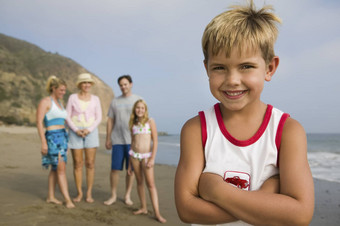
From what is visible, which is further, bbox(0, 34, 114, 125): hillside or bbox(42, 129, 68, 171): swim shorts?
bbox(0, 34, 114, 125): hillside

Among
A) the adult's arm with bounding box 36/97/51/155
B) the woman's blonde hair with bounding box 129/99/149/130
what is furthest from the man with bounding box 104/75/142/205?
the adult's arm with bounding box 36/97/51/155

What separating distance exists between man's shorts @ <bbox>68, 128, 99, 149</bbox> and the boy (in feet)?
13.2

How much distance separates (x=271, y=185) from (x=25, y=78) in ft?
95.4

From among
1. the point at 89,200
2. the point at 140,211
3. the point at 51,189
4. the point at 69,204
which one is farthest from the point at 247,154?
the point at 51,189

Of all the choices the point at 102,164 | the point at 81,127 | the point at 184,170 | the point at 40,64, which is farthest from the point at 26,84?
the point at 184,170

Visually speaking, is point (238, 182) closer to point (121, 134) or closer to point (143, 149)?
point (143, 149)

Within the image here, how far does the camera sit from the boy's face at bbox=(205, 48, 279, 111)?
118 centimetres

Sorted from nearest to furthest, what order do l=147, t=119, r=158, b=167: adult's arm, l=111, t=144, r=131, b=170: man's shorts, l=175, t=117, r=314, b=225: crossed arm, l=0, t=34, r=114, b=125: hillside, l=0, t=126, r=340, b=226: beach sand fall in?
→ l=175, t=117, r=314, b=225: crossed arm, l=0, t=126, r=340, b=226: beach sand, l=147, t=119, r=158, b=167: adult's arm, l=111, t=144, r=131, b=170: man's shorts, l=0, t=34, r=114, b=125: hillside

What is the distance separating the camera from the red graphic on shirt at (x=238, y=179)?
1.19 metres

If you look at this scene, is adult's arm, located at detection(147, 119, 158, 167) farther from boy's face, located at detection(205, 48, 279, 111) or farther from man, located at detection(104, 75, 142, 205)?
boy's face, located at detection(205, 48, 279, 111)

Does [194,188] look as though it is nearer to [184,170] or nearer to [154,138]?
[184,170]

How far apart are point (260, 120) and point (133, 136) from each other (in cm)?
332

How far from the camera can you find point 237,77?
3.85ft

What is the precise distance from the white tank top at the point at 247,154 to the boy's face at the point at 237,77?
131 millimetres
